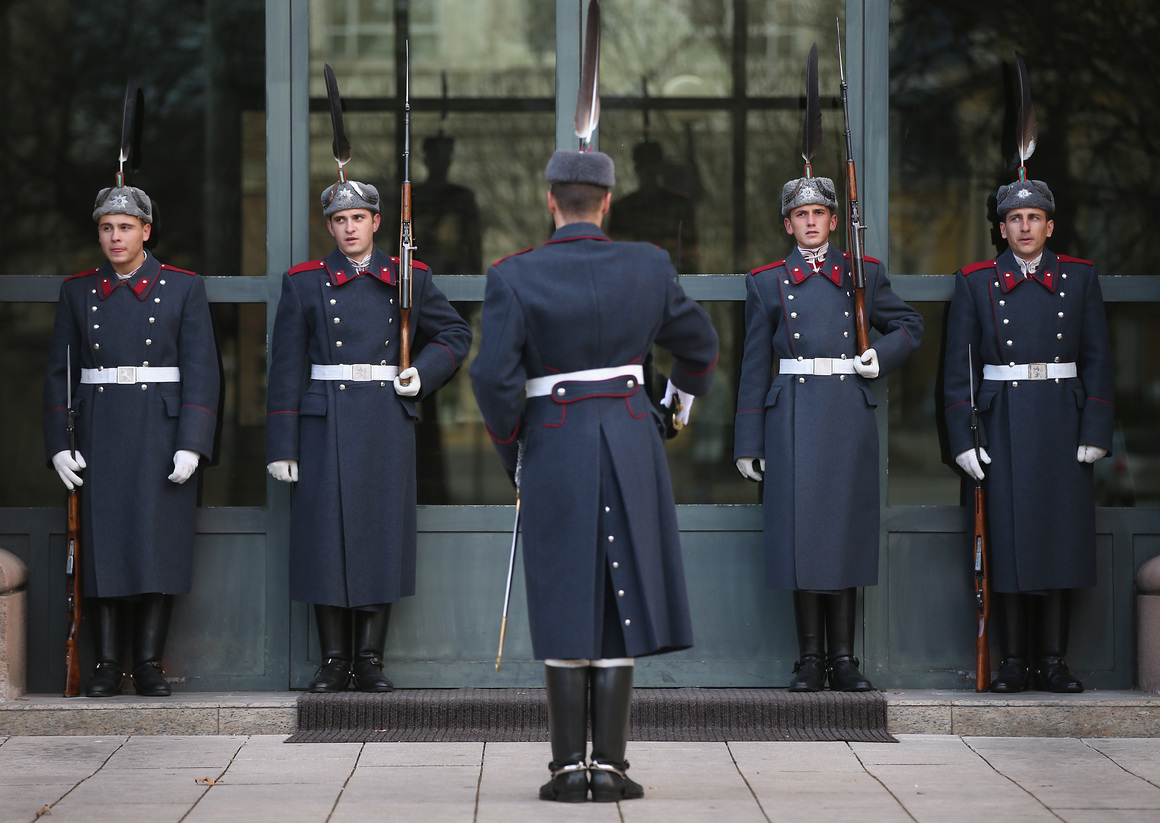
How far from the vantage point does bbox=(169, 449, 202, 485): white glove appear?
496cm

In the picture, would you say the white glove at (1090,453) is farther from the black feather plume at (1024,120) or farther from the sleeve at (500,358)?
the sleeve at (500,358)

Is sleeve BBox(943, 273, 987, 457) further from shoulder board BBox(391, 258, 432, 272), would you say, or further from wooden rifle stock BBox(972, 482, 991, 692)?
shoulder board BBox(391, 258, 432, 272)

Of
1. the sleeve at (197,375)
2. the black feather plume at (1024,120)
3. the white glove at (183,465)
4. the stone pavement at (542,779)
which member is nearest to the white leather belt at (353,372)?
the sleeve at (197,375)

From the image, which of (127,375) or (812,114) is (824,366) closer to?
(812,114)

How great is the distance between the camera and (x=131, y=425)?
5.01 meters

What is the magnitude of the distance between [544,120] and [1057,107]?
72.8 inches

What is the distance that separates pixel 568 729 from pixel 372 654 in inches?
56.2

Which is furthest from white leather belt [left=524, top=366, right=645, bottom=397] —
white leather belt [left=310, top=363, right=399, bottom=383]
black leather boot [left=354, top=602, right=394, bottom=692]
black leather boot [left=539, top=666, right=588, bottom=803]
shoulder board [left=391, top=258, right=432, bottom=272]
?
black leather boot [left=354, top=602, right=394, bottom=692]

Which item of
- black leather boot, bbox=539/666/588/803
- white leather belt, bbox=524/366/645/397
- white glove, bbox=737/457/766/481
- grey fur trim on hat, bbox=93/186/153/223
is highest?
grey fur trim on hat, bbox=93/186/153/223

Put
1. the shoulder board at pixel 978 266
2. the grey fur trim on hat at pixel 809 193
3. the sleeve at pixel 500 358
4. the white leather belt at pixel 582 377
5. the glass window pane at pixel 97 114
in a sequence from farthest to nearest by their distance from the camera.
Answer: the glass window pane at pixel 97 114 < the shoulder board at pixel 978 266 < the grey fur trim on hat at pixel 809 193 < the white leather belt at pixel 582 377 < the sleeve at pixel 500 358

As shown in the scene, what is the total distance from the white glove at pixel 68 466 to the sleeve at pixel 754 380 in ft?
7.24

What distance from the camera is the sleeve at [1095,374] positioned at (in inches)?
197

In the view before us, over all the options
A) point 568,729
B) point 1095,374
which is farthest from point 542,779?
point 1095,374

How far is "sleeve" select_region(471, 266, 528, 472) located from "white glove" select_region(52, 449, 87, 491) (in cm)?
184
